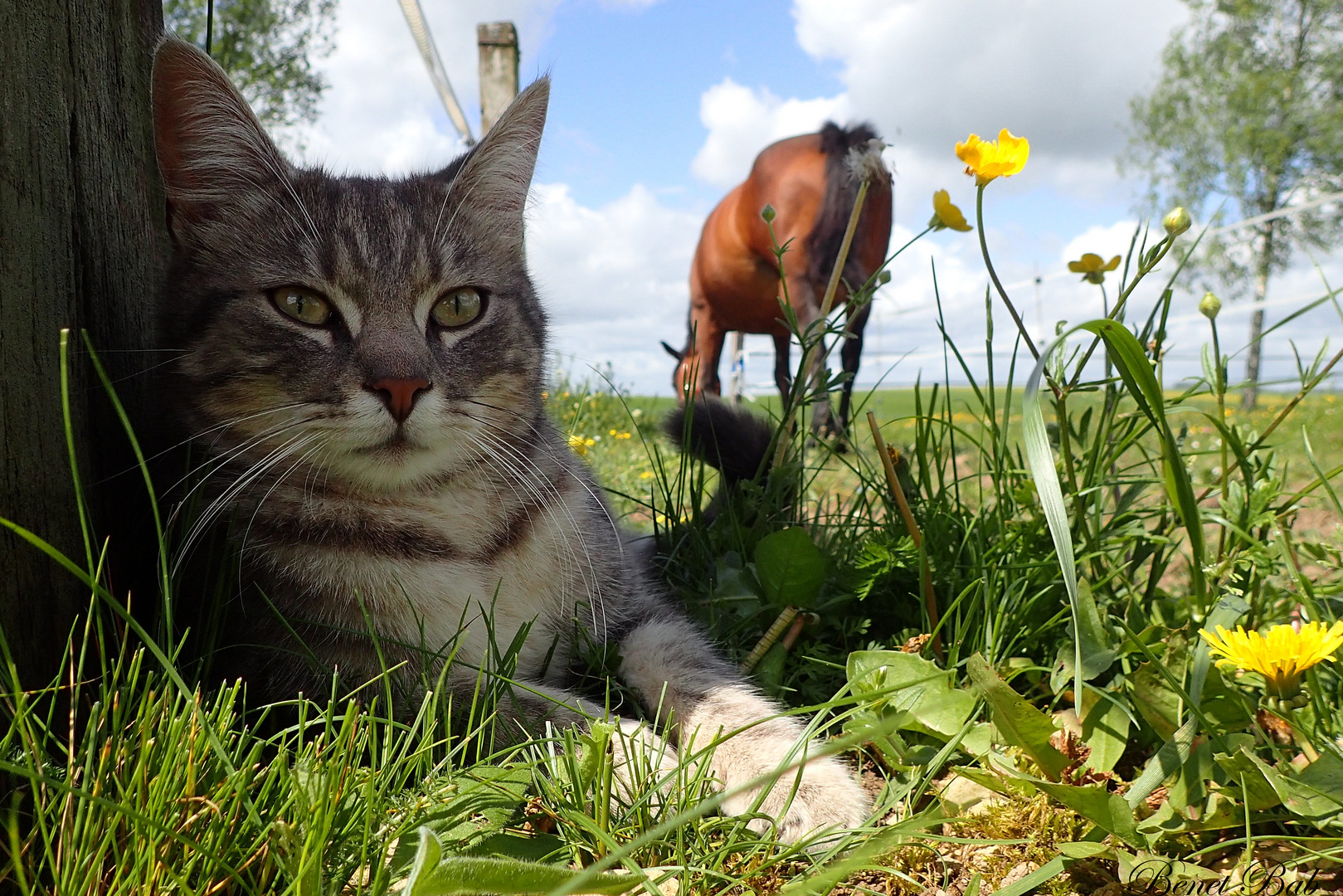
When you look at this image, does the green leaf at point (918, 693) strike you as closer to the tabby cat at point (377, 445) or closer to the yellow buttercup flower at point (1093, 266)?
the tabby cat at point (377, 445)

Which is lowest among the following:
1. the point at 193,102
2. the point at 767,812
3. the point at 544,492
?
the point at 767,812

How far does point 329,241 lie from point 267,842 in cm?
118

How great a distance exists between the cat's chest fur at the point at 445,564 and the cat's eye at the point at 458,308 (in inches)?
13.4

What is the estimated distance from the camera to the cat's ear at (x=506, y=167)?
203 centimetres

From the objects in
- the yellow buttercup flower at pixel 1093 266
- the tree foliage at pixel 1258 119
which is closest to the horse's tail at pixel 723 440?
the yellow buttercup flower at pixel 1093 266

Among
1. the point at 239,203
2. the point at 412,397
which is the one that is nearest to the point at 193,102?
the point at 239,203

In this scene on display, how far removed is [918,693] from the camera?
59.9 inches

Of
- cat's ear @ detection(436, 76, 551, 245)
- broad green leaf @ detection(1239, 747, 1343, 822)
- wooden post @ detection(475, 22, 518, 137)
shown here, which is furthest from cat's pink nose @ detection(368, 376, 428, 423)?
wooden post @ detection(475, 22, 518, 137)

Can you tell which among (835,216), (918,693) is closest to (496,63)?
(835,216)

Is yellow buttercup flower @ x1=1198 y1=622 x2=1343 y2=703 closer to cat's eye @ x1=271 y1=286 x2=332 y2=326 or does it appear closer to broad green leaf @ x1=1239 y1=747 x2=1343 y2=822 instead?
broad green leaf @ x1=1239 y1=747 x2=1343 y2=822

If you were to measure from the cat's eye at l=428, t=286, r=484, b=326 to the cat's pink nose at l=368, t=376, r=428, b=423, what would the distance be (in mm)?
287

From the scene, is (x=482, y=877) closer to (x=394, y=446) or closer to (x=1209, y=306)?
(x=394, y=446)

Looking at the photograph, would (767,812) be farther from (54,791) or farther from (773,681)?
(54,791)

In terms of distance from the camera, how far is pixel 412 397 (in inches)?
63.1
